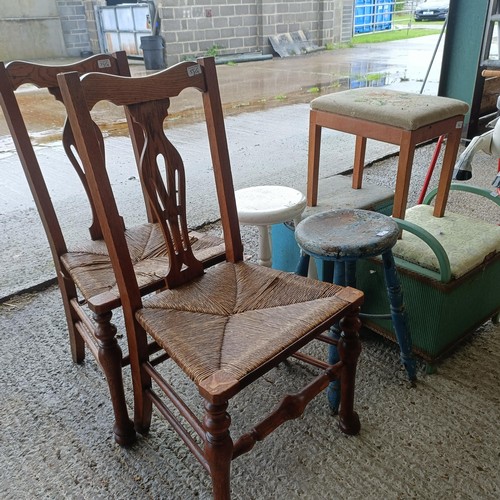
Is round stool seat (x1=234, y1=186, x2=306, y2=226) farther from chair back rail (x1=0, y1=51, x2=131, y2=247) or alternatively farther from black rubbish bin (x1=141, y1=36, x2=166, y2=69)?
black rubbish bin (x1=141, y1=36, x2=166, y2=69)

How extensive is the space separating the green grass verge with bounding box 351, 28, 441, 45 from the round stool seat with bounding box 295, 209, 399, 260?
12567mm

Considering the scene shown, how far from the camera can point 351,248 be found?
1350 mm

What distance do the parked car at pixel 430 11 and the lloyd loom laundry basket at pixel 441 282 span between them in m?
18.1

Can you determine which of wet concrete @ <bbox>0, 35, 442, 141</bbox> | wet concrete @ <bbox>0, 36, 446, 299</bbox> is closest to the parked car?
wet concrete @ <bbox>0, 35, 442, 141</bbox>

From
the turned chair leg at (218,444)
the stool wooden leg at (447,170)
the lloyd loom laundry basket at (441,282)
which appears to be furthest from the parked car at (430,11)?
the turned chair leg at (218,444)

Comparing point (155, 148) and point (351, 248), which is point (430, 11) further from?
point (155, 148)

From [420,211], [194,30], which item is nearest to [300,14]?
[194,30]

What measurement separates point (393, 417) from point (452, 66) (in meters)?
3.55

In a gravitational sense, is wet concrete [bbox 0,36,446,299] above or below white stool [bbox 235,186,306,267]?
below

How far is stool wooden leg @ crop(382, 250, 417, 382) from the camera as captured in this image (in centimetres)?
149

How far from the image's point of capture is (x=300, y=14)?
11.1 meters

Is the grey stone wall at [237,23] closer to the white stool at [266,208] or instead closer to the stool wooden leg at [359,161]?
the stool wooden leg at [359,161]

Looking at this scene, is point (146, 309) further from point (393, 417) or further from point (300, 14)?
point (300, 14)

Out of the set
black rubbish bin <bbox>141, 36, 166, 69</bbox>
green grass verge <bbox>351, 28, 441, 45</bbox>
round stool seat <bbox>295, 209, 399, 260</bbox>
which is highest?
round stool seat <bbox>295, 209, 399, 260</bbox>
